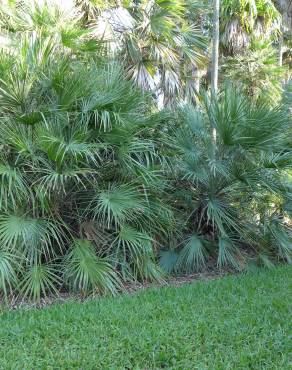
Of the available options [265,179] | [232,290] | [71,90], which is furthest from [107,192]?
[265,179]

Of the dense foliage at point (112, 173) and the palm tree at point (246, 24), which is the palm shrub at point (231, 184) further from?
the palm tree at point (246, 24)

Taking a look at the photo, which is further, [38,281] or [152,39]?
[152,39]

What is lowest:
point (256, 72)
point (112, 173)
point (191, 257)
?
point (191, 257)

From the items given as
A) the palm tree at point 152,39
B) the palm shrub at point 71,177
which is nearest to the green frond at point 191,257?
the palm shrub at point 71,177

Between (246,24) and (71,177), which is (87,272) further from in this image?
(246,24)

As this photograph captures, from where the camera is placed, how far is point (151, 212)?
6176mm

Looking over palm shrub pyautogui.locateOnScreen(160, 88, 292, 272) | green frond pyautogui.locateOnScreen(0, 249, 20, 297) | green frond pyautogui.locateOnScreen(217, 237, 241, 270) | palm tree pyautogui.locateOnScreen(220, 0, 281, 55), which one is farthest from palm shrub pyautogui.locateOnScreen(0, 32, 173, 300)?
palm tree pyautogui.locateOnScreen(220, 0, 281, 55)

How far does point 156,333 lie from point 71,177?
2.34m

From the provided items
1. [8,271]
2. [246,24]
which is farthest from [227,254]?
[246,24]

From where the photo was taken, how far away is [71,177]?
5.59 m

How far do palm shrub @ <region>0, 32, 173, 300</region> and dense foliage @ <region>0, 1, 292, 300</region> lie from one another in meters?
0.02

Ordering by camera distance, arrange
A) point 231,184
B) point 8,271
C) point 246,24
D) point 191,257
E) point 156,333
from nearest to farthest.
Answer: point 156,333, point 8,271, point 191,257, point 231,184, point 246,24

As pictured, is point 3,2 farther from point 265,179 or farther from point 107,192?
point 265,179

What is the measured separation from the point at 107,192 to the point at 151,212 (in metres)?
0.72
